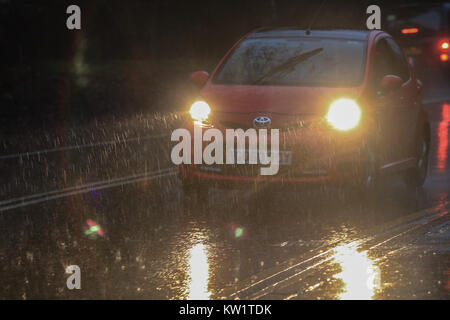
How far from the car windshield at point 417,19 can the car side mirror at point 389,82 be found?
19835mm

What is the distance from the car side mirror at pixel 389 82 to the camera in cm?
1006

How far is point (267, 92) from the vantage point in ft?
31.7

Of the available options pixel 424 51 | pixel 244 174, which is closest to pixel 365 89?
pixel 244 174

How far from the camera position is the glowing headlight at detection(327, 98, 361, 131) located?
30.6 feet

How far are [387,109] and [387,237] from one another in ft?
7.28

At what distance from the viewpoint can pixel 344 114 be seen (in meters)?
9.39

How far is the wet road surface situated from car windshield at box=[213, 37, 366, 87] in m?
1.14

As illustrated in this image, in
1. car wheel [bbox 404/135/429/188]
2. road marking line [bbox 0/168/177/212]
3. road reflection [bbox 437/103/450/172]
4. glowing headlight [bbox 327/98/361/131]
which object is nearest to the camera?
glowing headlight [bbox 327/98/361/131]

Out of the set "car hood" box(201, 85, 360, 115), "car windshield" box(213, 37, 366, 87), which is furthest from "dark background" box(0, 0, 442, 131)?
"car hood" box(201, 85, 360, 115)

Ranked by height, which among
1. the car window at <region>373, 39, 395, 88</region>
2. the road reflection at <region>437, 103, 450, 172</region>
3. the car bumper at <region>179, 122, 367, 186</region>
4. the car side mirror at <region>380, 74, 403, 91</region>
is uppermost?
the car window at <region>373, 39, 395, 88</region>

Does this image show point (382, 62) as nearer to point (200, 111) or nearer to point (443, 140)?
point (200, 111)

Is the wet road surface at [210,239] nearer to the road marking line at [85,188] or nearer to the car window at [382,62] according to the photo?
the road marking line at [85,188]

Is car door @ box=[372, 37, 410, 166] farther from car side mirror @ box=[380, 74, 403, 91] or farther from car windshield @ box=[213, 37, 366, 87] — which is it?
car windshield @ box=[213, 37, 366, 87]
